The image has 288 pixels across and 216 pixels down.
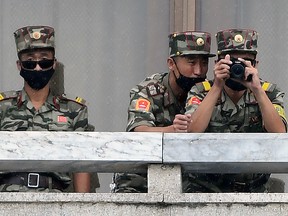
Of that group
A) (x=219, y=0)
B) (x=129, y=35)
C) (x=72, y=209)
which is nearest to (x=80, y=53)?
(x=129, y=35)

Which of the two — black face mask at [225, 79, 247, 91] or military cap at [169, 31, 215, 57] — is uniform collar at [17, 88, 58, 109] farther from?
black face mask at [225, 79, 247, 91]

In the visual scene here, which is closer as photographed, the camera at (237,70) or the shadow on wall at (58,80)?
the camera at (237,70)

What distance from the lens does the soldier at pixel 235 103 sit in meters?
7.45

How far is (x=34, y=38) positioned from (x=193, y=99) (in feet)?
3.89

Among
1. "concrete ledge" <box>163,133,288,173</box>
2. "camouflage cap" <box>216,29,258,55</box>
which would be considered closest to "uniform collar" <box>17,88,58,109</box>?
"camouflage cap" <box>216,29,258,55</box>

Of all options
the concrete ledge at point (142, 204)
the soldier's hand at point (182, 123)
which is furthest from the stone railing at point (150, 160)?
the soldier's hand at point (182, 123)

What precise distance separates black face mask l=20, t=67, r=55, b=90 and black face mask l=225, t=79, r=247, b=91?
115 cm

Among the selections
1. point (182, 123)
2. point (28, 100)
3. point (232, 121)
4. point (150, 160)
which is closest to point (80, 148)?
point (150, 160)

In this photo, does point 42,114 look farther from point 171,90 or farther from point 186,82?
point 186,82

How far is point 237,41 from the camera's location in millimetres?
7758

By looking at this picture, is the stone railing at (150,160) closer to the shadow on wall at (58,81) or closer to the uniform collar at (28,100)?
the uniform collar at (28,100)

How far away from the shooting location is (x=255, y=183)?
7746 millimetres

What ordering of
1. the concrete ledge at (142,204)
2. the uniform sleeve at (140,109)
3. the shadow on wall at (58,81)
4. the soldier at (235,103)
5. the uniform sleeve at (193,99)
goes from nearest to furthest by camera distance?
the concrete ledge at (142,204), the soldier at (235,103), the uniform sleeve at (193,99), the uniform sleeve at (140,109), the shadow on wall at (58,81)

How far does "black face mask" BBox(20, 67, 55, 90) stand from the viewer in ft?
26.1
